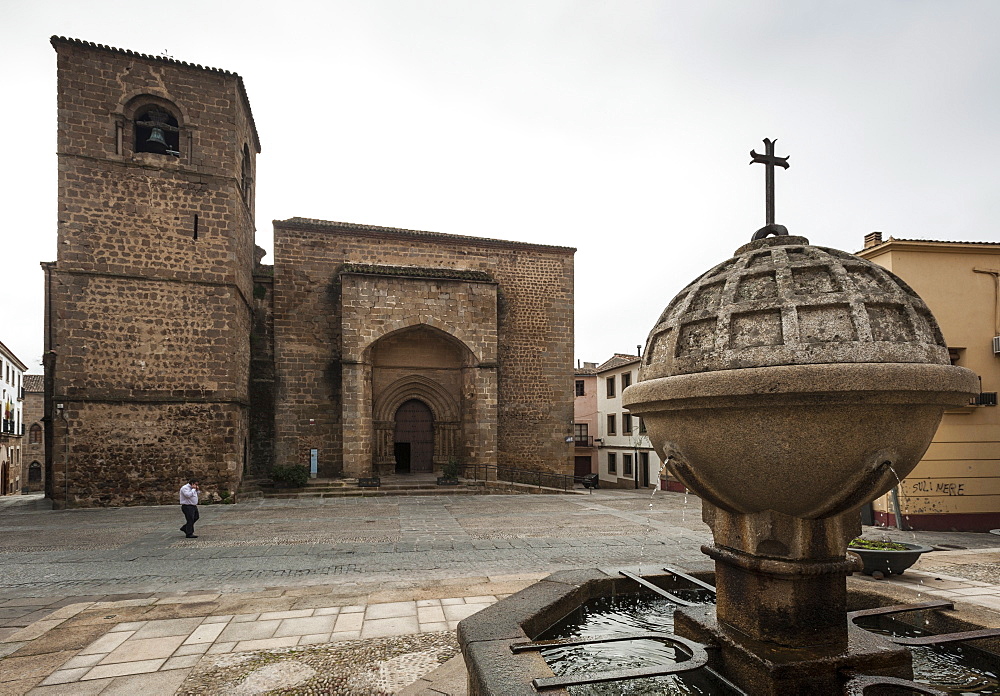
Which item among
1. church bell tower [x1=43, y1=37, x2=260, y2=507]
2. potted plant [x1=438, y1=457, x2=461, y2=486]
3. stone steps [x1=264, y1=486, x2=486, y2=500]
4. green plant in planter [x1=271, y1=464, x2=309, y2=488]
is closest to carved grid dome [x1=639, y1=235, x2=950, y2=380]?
stone steps [x1=264, y1=486, x2=486, y2=500]

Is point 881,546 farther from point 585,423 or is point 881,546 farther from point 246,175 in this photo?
point 585,423

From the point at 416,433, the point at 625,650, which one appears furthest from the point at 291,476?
the point at 625,650

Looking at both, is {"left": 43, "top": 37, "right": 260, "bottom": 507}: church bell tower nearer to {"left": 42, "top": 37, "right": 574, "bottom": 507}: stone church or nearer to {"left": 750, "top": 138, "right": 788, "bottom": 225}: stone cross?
{"left": 42, "top": 37, "right": 574, "bottom": 507}: stone church

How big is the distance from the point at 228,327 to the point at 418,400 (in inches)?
292

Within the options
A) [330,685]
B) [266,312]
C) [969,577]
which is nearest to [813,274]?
[330,685]

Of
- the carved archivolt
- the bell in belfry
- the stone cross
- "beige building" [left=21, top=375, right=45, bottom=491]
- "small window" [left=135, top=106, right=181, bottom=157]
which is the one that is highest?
"small window" [left=135, top=106, right=181, bottom=157]

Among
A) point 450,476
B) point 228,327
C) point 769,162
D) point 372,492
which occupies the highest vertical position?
point 228,327

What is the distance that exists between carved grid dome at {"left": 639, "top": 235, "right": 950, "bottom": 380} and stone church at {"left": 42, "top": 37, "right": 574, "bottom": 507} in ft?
50.4

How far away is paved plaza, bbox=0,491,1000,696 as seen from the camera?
11.8 feet

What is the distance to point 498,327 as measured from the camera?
2178 cm

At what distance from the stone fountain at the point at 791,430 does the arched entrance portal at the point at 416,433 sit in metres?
18.5

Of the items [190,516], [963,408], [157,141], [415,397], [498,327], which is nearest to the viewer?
[190,516]

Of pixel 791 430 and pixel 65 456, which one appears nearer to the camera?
pixel 791 430

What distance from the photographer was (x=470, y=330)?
64.0 feet
